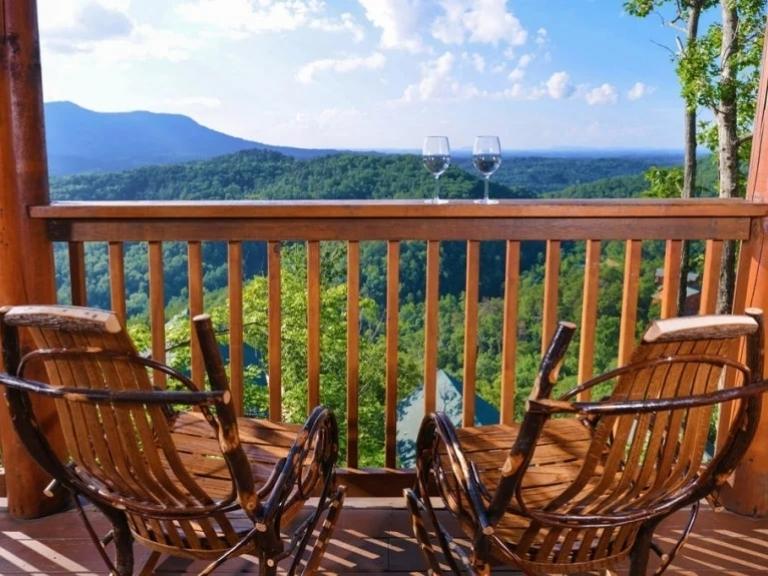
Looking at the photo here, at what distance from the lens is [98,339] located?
129 centimetres

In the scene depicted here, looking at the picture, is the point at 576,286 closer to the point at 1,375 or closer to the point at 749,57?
the point at 749,57

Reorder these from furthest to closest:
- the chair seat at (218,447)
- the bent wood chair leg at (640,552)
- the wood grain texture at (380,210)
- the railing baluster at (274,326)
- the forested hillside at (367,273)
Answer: the forested hillside at (367,273)
the railing baluster at (274,326)
the wood grain texture at (380,210)
the chair seat at (218,447)
the bent wood chair leg at (640,552)

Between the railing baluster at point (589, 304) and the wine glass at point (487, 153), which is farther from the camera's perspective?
the railing baluster at point (589, 304)

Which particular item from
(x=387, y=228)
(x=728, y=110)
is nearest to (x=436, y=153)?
(x=387, y=228)

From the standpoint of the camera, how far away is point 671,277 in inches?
93.5

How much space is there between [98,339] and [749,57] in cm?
1351

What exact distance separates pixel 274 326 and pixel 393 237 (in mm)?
520

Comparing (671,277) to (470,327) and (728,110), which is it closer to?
(470,327)

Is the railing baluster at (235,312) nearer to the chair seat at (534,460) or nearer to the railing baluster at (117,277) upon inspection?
the railing baluster at (117,277)

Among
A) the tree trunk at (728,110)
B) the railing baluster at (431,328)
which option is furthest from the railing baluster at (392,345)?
the tree trunk at (728,110)

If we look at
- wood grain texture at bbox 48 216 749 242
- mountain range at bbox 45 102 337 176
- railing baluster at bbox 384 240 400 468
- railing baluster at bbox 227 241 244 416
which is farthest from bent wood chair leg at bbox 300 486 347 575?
mountain range at bbox 45 102 337 176

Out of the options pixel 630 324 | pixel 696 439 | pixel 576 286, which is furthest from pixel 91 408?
pixel 576 286

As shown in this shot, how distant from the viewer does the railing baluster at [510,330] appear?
232cm

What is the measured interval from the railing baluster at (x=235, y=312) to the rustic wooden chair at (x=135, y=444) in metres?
0.72
